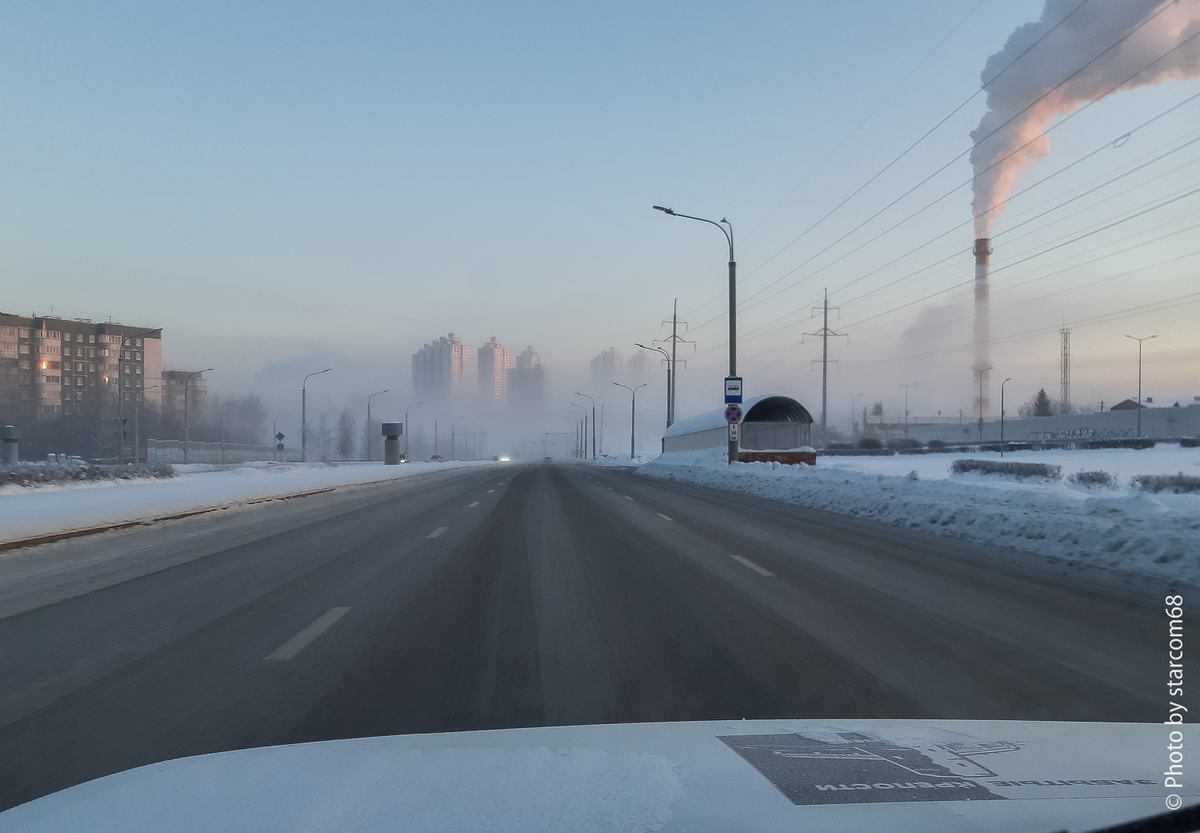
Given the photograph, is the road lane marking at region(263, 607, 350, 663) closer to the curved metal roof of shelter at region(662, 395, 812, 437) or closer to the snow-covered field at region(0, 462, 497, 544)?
the snow-covered field at region(0, 462, 497, 544)

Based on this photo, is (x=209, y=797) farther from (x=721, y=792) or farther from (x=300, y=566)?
(x=300, y=566)

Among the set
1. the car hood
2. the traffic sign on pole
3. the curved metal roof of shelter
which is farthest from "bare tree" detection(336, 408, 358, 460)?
the car hood

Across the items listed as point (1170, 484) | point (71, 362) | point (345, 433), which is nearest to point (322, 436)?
point (345, 433)

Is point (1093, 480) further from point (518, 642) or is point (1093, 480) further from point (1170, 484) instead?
point (518, 642)

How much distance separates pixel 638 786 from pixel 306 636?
13.6 ft

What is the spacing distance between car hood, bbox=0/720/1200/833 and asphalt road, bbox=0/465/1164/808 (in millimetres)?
859

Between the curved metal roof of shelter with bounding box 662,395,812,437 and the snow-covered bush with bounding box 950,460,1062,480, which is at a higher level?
the curved metal roof of shelter with bounding box 662,395,812,437

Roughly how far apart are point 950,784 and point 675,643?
3170 millimetres

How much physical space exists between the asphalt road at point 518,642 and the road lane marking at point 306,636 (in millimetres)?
32

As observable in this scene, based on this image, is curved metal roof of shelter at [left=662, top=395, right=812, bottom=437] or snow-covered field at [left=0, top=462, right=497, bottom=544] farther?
curved metal roof of shelter at [left=662, top=395, right=812, bottom=437]

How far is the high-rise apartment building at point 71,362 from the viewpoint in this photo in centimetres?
11000

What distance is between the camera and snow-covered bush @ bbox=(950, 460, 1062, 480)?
2566 centimetres

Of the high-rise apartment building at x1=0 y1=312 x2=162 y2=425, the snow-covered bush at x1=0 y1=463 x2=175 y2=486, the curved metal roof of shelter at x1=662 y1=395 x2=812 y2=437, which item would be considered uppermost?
the high-rise apartment building at x1=0 y1=312 x2=162 y2=425

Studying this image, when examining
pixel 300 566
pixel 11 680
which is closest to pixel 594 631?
pixel 11 680
